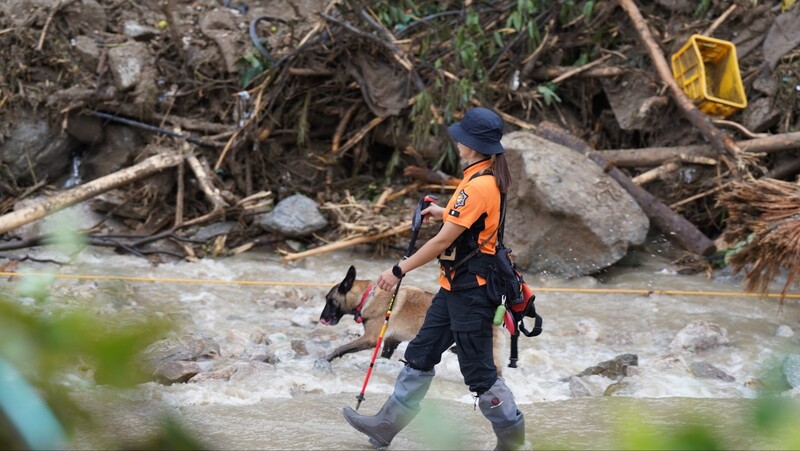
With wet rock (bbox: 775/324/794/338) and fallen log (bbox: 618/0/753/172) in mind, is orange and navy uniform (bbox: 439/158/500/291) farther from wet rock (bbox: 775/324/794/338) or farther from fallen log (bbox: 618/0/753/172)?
fallen log (bbox: 618/0/753/172)

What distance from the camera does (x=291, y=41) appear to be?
392 inches

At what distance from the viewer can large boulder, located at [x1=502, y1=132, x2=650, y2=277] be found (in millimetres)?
8164

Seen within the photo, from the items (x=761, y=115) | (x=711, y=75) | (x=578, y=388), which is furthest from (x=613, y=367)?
(x=711, y=75)

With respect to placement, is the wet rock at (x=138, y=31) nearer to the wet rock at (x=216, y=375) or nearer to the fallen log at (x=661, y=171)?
the fallen log at (x=661, y=171)

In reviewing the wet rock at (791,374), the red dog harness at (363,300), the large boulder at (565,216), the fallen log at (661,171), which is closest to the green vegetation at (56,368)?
the wet rock at (791,374)

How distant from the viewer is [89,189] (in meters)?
8.82

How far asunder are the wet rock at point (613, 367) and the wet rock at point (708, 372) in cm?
39

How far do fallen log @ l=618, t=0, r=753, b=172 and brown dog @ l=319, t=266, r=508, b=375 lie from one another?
4.14m

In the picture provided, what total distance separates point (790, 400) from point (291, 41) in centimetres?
950

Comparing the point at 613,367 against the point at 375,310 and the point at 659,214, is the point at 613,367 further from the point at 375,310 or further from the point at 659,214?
the point at 659,214

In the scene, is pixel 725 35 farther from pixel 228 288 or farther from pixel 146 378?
pixel 146 378

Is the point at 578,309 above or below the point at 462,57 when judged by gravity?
below

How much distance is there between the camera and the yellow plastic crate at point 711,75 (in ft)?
28.9

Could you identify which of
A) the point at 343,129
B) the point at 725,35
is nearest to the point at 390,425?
the point at 343,129
